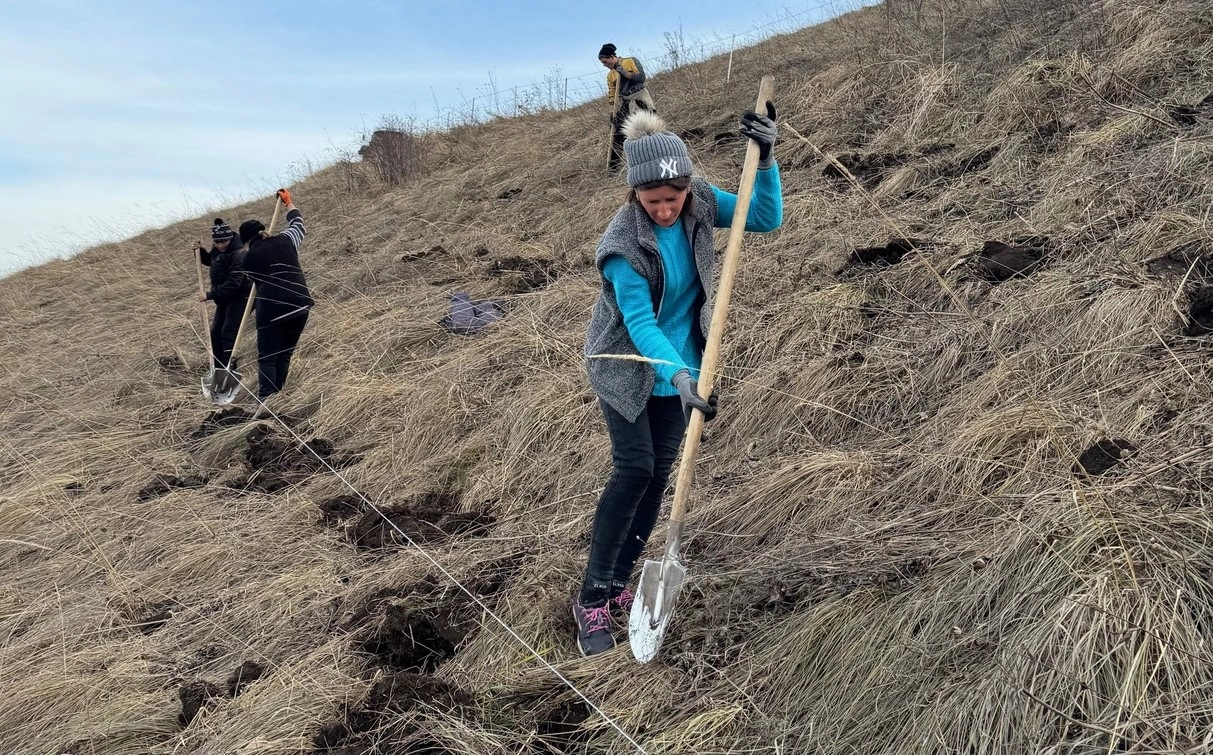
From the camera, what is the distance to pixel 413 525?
13.7 ft

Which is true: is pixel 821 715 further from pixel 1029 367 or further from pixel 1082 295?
pixel 1082 295

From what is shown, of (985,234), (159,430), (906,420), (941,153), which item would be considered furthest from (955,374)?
(159,430)

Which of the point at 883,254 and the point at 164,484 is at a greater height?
the point at 883,254

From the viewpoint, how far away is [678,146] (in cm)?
251

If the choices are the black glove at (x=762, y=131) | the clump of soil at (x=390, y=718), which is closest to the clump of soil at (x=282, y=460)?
the clump of soil at (x=390, y=718)

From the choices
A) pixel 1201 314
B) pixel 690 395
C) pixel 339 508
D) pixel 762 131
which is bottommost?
pixel 339 508

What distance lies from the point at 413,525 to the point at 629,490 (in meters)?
A: 1.82

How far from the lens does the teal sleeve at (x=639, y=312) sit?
8.21ft

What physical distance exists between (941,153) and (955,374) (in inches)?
117

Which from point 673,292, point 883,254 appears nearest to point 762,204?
point 673,292

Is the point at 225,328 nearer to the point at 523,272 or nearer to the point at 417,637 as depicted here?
the point at 523,272

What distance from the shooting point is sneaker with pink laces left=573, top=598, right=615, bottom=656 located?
110 inches

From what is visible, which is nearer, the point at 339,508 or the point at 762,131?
the point at 762,131

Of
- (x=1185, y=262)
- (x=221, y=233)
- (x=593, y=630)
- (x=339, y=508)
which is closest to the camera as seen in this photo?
(x=593, y=630)
